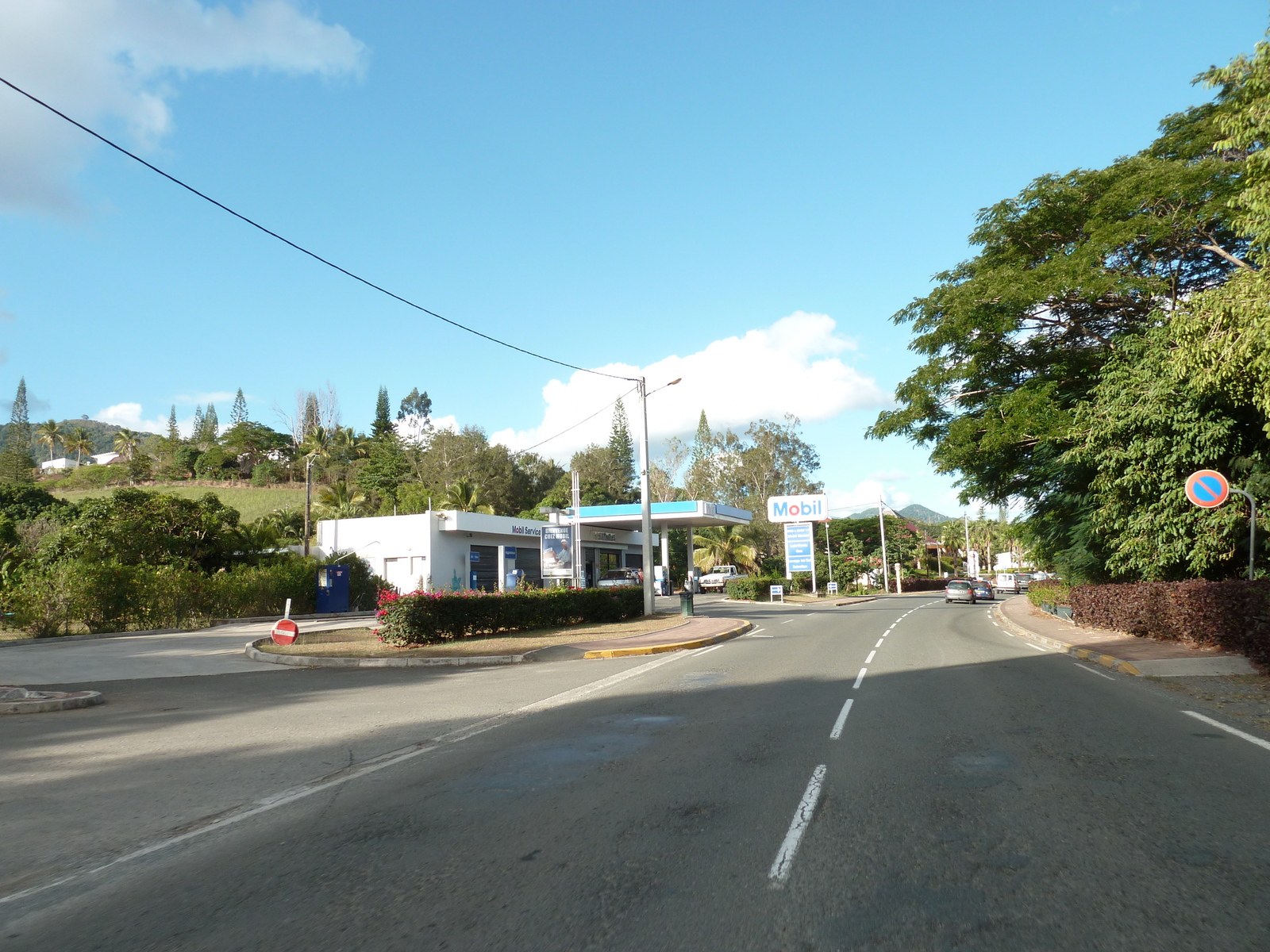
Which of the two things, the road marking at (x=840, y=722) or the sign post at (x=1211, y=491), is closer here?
the road marking at (x=840, y=722)

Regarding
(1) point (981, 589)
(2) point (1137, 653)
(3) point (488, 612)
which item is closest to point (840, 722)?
(2) point (1137, 653)

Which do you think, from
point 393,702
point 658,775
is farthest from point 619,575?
point 658,775

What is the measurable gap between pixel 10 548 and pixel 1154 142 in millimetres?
41593

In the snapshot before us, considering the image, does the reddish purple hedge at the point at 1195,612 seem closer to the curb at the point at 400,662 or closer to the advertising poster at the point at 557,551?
the curb at the point at 400,662

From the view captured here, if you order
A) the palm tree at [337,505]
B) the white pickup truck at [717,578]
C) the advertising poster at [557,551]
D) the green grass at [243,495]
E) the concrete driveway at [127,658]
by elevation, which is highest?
the green grass at [243,495]

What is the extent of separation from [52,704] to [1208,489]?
60.3 ft

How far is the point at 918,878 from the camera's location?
4.48m

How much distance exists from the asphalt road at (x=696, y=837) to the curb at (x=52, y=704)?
152cm

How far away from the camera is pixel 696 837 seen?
5254 millimetres

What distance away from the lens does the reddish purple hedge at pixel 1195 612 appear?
12.5m

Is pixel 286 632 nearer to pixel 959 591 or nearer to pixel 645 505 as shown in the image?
pixel 645 505

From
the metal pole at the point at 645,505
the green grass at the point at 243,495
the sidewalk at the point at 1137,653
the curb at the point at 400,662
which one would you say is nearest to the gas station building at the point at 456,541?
the metal pole at the point at 645,505

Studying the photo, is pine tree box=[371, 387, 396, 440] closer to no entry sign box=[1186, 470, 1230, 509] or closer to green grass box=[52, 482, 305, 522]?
green grass box=[52, 482, 305, 522]

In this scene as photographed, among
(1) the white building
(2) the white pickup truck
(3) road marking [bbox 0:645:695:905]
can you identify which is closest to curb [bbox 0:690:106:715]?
(3) road marking [bbox 0:645:695:905]
